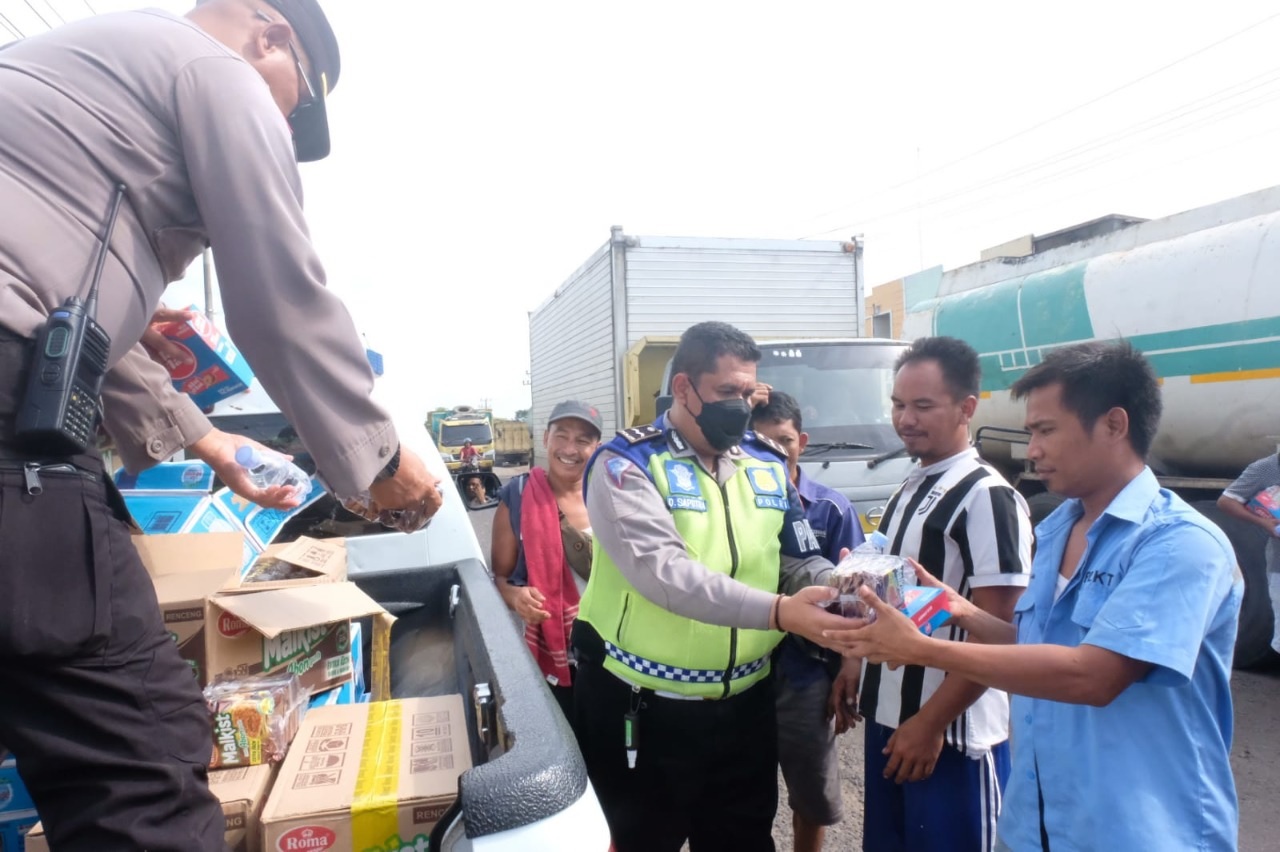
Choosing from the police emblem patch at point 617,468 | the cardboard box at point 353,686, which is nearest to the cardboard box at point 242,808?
the cardboard box at point 353,686

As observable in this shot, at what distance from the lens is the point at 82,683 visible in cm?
104

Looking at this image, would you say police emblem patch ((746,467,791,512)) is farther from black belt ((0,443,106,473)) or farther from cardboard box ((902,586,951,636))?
black belt ((0,443,106,473))

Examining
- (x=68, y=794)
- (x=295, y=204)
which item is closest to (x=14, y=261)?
(x=295, y=204)

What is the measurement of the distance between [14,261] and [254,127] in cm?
38

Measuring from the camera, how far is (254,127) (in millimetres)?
1144

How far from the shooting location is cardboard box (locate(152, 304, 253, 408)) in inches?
76.1

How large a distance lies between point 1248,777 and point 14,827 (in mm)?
4904

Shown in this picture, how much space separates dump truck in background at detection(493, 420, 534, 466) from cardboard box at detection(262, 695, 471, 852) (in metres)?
29.4

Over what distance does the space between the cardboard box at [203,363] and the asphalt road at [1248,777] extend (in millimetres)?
2982

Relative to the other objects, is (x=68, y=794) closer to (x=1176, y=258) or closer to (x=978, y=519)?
(x=978, y=519)

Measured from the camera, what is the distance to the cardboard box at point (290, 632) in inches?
69.7

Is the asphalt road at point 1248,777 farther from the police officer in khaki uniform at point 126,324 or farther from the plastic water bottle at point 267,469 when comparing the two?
the police officer in khaki uniform at point 126,324

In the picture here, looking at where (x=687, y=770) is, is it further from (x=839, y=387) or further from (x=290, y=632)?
(x=839, y=387)

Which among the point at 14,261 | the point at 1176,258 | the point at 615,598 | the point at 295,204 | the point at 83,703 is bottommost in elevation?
the point at 615,598
